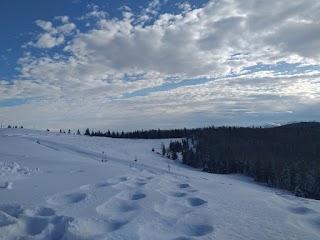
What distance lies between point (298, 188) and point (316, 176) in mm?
3408

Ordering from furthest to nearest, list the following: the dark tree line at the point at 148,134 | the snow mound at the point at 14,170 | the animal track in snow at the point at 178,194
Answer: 1. the dark tree line at the point at 148,134
2. the snow mound at the point at 14,170
3. the animal track in snow at the point at 178,194

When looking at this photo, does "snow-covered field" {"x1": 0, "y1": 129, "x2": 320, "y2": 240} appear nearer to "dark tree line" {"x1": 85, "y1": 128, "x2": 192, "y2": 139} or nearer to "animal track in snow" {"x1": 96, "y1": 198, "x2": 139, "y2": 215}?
"animal track in snow" {"x1": 96, "y1": 198, "x2": 139, "y2": 215}

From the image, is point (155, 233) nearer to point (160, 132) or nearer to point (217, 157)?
point (217, 157)

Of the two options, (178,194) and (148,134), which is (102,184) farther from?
(148,134)

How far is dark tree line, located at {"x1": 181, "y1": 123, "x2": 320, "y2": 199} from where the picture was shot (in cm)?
5706

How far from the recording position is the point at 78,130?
11881cm

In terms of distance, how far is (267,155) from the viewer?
85.4m

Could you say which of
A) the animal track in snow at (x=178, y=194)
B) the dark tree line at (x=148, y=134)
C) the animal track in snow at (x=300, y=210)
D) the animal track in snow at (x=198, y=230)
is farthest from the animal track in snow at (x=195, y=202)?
the dark tree line at (x=148, y=134)

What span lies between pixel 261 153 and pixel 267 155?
9.72 ft

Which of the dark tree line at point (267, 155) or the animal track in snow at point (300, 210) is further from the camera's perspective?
the dark tree line at point (267, 155)

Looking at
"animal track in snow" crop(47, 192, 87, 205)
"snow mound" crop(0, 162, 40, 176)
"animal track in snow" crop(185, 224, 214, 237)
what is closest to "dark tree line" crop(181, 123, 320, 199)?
"snow mound" crop(0, 162, 40, 176)

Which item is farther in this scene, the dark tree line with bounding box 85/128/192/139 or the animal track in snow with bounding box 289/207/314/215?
the dark tree line with bounding box 85/128/192/139

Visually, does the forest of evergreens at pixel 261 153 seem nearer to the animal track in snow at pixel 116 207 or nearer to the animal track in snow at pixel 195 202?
the animal track in snow at pixel 195 202

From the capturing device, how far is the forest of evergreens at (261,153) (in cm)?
5775
